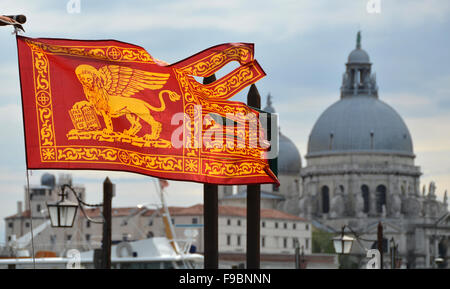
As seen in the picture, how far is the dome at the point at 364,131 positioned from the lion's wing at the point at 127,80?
147211mm

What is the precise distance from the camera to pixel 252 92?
13.1m

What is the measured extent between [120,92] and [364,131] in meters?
148

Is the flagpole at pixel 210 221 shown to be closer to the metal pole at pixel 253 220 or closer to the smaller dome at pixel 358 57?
the metal pole at pixel 253 220

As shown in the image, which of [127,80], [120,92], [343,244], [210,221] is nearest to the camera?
[120,92]

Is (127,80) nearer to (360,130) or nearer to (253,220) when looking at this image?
(253,220)

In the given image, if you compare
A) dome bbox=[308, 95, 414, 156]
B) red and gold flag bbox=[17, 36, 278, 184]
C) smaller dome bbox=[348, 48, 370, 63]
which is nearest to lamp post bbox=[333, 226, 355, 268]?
red and gold flag bbox=[17, 36, 278, 184]

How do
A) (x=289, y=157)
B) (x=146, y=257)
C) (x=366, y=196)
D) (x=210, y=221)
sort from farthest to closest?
(x=289, y=157), (x=366, y=196), (x=146, y=257), (x=210, y=221)

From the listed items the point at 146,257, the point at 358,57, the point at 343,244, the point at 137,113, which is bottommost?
the point at 146,257

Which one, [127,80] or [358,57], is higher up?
[358,57]

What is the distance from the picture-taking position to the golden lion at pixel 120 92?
433 inches

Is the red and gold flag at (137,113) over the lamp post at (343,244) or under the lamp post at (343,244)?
over

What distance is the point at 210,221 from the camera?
12383 millimetres

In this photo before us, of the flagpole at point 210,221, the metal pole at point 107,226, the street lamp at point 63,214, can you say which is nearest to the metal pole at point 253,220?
the flagpole at point 210,221

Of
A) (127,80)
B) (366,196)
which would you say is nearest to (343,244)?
(127,80)
